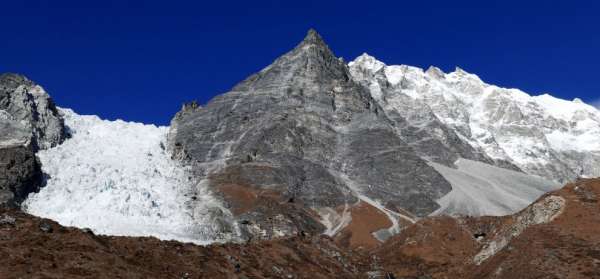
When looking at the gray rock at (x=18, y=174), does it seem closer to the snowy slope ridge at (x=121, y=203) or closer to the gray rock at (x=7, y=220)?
the snowy slope ridge at (x=121, y=203)

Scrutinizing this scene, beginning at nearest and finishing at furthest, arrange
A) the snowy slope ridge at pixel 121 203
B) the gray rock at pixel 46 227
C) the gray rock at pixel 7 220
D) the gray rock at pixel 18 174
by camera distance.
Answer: the gray rock at pixel 7 220 < the gray rock at pixel 46 227 < the snowy slope ridge at pixel 121 203 < the gray rock at pixel 18 174

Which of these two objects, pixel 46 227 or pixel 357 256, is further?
pixel 357 256

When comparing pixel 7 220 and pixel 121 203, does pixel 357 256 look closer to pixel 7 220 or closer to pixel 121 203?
pixel 7 220

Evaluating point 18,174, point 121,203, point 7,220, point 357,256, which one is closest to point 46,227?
point 7,220

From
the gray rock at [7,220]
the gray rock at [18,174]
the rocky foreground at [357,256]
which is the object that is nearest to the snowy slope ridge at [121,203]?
the gray rock at [18,174]

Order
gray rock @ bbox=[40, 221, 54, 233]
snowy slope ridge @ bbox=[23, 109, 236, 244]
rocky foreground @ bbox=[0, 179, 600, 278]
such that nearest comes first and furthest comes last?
rocky foreground @ bbox=[0, 179, 600, 278] < gray rock @ bbox=[40, 221, 54, 233] < snowy slope ridge @ bbox=[23, 109, 236, 244]

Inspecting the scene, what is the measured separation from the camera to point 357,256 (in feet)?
324

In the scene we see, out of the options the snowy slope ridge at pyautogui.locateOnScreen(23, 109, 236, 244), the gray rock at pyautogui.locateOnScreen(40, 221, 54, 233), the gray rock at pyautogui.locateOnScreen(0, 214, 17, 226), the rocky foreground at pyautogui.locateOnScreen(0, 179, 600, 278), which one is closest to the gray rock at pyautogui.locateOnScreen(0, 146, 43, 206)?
the snowy slope ridge at pyautogui.locateOnScreen(23, 109, 236, 244)

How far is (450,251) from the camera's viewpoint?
350 ft

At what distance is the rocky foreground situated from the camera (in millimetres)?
54938

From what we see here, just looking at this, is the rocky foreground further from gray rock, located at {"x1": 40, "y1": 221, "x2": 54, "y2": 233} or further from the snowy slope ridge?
the snowy slope ridge

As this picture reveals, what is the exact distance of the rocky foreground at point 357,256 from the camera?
5494cm

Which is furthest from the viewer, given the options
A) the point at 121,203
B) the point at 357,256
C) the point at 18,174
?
the point at 18,174

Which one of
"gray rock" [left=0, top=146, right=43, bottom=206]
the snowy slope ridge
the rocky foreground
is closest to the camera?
the rocky foreground
